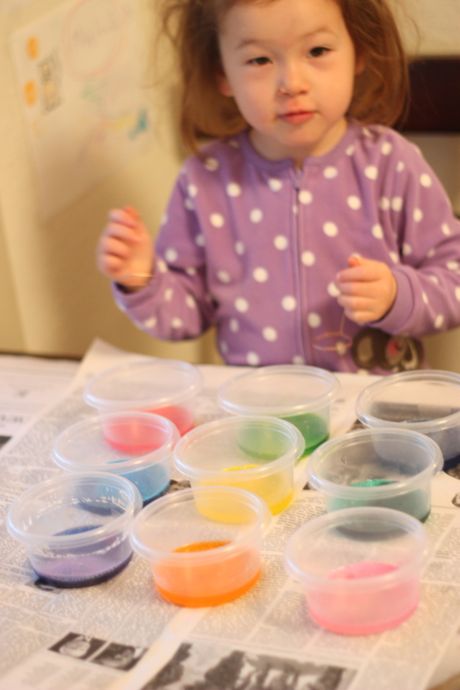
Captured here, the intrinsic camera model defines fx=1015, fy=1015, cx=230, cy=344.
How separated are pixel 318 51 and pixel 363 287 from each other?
24 cm

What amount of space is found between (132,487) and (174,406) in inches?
6.3

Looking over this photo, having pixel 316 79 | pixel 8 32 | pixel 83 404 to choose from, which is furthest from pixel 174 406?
pixel 8 32

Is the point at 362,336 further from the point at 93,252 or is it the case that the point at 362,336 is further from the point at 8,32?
the point at 8,32

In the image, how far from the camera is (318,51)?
100 cm

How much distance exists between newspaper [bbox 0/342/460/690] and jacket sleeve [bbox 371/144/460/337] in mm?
301

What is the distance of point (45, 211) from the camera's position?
1.21 m

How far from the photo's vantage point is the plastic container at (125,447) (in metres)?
0.83

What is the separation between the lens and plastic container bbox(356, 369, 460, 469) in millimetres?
827

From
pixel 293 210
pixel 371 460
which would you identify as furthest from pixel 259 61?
pixel 371 460

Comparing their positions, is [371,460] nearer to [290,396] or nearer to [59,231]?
[290,396]

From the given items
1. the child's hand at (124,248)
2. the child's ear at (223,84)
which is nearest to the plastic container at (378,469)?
the child's hand at (124,248)

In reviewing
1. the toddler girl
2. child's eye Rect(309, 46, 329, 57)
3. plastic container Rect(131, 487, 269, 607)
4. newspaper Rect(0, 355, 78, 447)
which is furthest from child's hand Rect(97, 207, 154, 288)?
plastic container Rect(131, 487, 269, 607)

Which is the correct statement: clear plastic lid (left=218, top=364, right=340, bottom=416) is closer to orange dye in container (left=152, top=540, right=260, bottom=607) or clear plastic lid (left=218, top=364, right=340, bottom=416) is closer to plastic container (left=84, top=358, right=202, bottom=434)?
plastic container (left=84, top=358, right=202, bottom=434)

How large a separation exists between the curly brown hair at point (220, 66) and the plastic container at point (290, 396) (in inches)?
12.5
